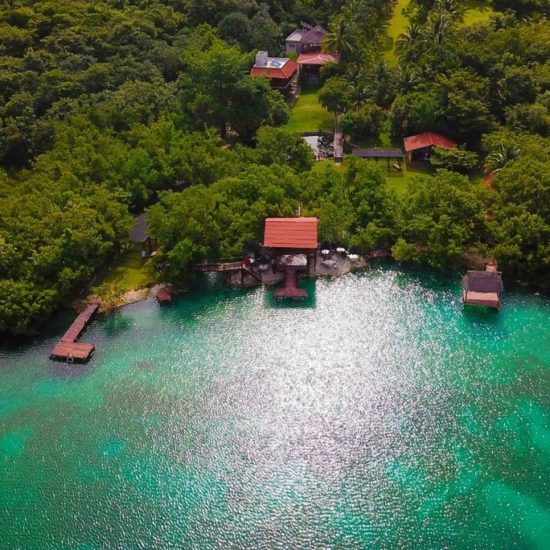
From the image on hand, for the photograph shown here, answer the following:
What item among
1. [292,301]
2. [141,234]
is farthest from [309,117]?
[292,301]

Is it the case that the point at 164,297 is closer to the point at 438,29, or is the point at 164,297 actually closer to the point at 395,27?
the point at 438,29

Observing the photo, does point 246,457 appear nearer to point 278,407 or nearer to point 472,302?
point 278,407

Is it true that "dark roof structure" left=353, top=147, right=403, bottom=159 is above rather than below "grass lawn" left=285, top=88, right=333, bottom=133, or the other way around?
below

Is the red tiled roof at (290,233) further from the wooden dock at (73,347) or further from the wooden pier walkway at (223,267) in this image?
the wooden dock at (73,347)

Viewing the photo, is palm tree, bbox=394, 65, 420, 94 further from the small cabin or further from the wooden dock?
the wooden dock

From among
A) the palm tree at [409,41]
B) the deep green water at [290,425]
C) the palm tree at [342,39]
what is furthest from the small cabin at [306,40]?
the deep green water at [290,425]

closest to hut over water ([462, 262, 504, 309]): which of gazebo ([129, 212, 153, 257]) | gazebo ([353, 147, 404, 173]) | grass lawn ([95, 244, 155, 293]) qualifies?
gazebo ([353, 147, 404, 173])
